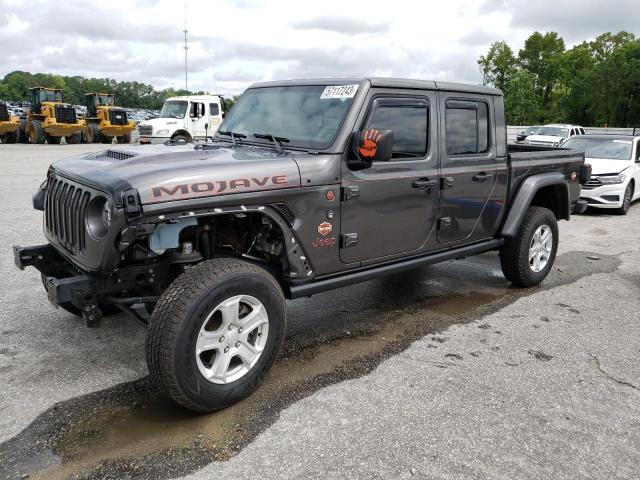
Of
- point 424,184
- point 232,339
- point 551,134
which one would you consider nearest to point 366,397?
point 232,339

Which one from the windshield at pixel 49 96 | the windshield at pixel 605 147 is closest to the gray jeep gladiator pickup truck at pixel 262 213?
the windshield at pixel 605 147

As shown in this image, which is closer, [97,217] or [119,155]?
[97,217]

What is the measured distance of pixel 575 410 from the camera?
3.33 metres

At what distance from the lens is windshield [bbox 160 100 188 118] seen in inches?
850

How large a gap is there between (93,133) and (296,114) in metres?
26.7

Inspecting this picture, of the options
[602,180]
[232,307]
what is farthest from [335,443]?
[602,180]

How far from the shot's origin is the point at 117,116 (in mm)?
27484

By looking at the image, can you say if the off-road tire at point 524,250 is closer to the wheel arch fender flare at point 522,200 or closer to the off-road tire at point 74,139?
the wheel arch fender flare at point 522,200

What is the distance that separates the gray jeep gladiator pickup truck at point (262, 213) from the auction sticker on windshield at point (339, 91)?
0.01m

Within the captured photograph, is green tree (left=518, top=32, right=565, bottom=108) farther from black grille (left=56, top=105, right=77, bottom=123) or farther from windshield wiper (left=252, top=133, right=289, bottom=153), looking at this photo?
windshield wiper (left=252, top=133, right=289, bottom=153)

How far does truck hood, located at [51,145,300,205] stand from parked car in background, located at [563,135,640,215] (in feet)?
29.2

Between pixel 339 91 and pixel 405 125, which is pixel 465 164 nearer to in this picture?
pixel 405 125

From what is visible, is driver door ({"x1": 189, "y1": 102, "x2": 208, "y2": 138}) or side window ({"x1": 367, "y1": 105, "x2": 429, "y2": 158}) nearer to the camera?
side window ({"x1": 367, "y1": 105, "x2": 429, "y2": 158})

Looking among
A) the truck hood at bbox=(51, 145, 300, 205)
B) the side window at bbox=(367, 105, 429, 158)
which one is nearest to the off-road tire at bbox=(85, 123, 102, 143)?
the truck hood at bbox=(51, 145, 300, 205)
